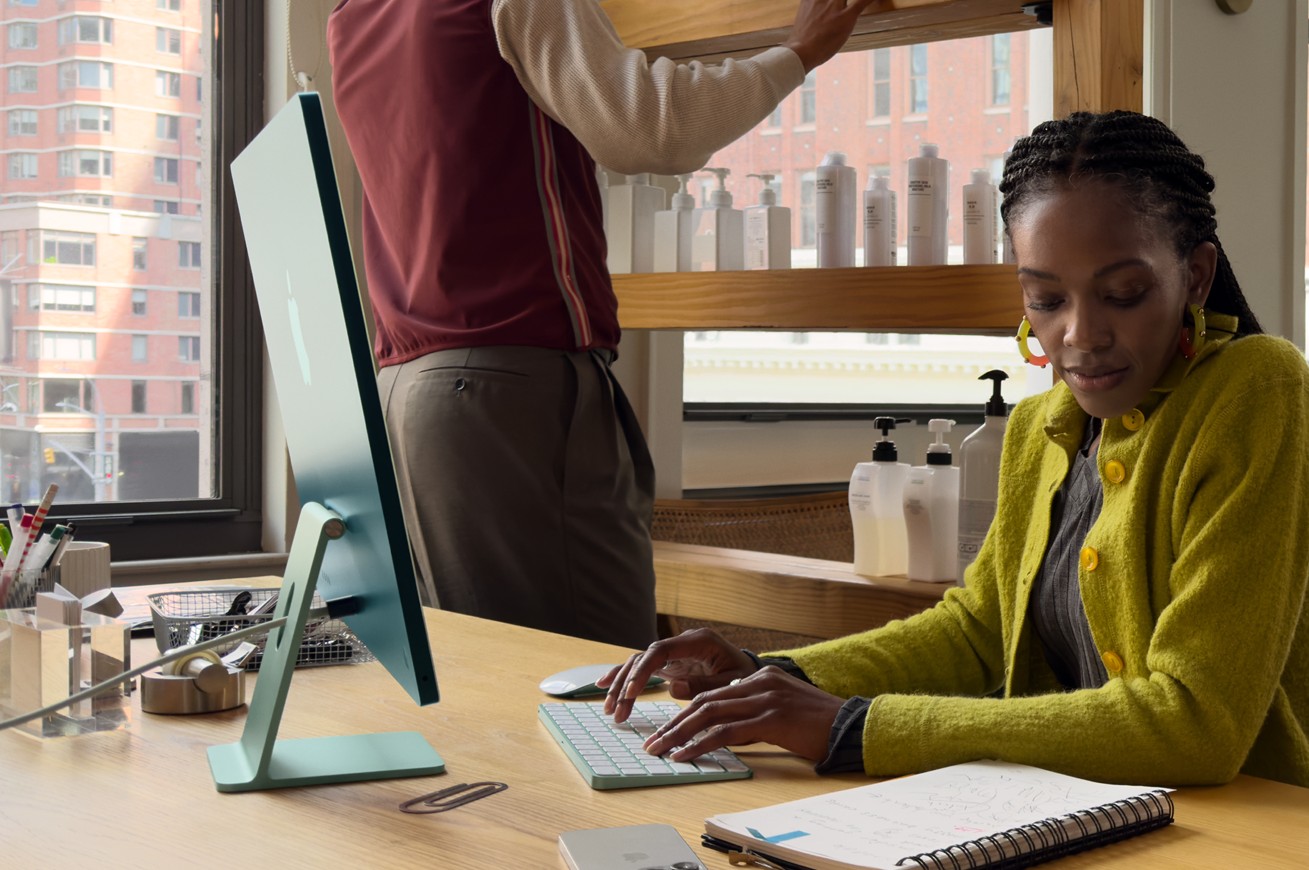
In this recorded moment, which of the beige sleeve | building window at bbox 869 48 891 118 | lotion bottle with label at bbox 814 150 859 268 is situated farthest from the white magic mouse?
building window at bbox 869 48 891 118

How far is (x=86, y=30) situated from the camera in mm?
2541

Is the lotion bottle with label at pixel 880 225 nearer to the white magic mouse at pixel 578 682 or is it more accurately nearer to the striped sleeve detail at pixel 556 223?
the striped sleeve detail at pixel 556 223

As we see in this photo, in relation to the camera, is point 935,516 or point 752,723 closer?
point 752,723

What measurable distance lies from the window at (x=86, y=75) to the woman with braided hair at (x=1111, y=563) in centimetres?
193

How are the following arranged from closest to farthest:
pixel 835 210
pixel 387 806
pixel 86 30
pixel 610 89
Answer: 1. pixel 387 806
2. pixel 610 89
3. pixel 835 210
4. pixel 86 30

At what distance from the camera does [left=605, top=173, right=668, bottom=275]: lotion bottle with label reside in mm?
2635

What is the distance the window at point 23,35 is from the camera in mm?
2469

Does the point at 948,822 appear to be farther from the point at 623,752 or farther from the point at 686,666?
the point at 686,666

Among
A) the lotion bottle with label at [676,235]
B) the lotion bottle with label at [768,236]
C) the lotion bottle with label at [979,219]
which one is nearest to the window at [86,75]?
the lotion bottle with label at [676,235]

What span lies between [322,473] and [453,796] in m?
0.25

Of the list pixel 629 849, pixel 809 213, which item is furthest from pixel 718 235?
pixel 629 849

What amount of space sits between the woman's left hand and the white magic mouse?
174 millimetres

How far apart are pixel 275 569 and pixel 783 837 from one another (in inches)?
82.8

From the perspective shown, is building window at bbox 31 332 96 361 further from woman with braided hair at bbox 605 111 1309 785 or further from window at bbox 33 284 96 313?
woman with braided hair at bbox 605 111 1309 785
